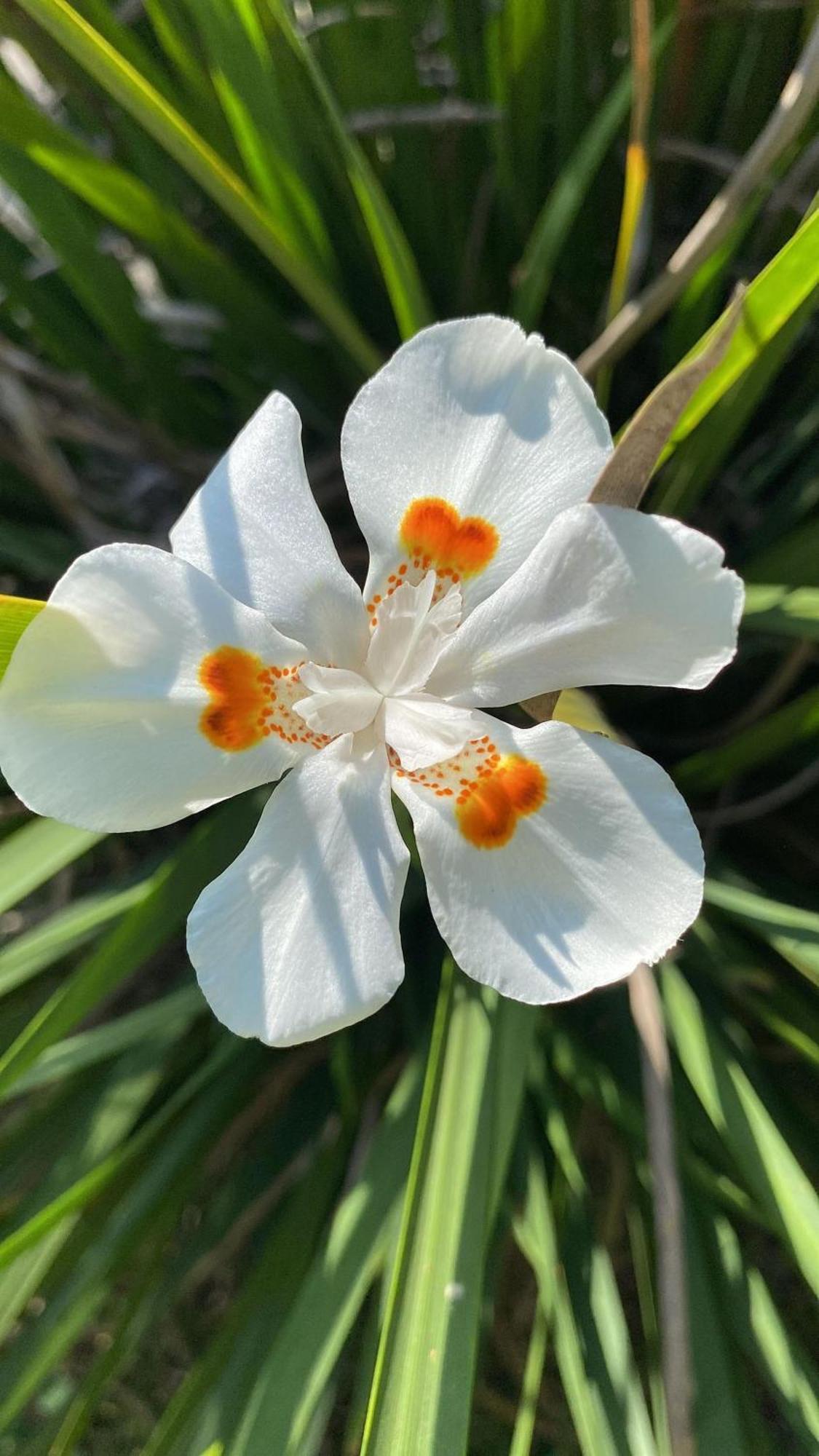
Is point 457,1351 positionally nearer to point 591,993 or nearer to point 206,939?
point 206,939

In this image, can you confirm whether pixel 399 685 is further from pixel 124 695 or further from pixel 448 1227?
pixel 448 1227

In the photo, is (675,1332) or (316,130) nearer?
(675,1332)

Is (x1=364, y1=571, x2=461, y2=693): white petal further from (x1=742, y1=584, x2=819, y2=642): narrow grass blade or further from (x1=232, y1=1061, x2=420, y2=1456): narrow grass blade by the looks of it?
(x1=232, y1=1061, x2=420, y2=1456): narrow grass blade

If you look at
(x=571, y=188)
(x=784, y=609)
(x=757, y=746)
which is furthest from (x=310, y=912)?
(x=571, y=188)

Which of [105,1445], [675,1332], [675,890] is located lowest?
[105,1445]

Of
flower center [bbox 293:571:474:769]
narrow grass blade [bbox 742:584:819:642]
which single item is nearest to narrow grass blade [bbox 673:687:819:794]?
narrow grass blade [bbox 742:584:819:642]

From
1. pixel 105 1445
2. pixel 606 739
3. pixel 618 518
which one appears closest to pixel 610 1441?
pixel 606 739
